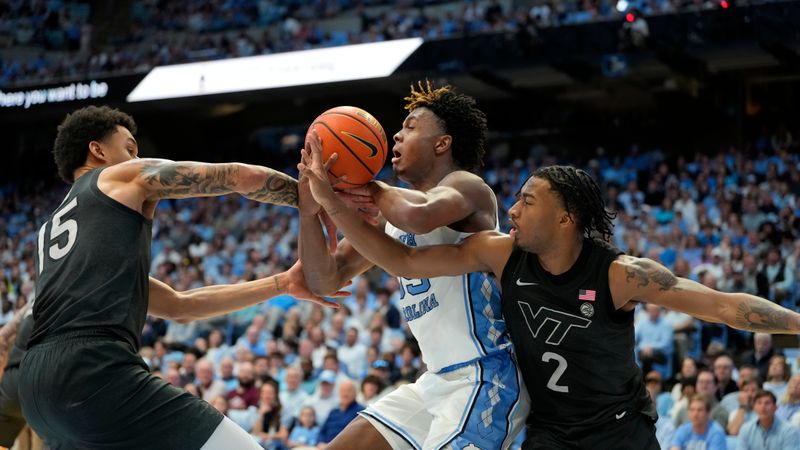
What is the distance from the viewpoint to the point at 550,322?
379cm

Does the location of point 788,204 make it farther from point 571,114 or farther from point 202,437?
point 202,437

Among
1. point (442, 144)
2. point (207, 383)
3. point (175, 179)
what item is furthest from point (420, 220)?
point (207, 383)

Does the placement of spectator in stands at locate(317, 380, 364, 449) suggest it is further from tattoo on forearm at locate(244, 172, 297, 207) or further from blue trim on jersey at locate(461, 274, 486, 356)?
blue trim on jersey at locate(461, 274, 486, 356)

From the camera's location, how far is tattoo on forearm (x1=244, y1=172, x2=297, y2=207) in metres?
4.20

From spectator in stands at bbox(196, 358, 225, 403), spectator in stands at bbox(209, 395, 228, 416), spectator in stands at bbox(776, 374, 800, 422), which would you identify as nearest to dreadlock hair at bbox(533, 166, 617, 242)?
spectator in stands at bbox(776, 374, 800, 422)

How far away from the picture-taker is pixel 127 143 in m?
4.09

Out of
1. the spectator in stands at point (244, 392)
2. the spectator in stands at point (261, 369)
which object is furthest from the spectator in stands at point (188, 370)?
the spectator in stands at point (244, 392)

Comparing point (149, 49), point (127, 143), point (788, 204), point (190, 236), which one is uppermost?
point (127, 143)

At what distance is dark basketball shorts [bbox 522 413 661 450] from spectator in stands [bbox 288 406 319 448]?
581 centimetres

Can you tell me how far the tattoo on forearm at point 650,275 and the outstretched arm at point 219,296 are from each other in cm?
161

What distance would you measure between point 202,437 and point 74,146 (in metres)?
1.40

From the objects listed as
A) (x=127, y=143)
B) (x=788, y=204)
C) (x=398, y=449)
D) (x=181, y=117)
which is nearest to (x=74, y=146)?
(x=127, y=143)

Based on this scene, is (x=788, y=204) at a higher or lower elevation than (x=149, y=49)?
lower

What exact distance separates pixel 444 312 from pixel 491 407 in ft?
1.54
